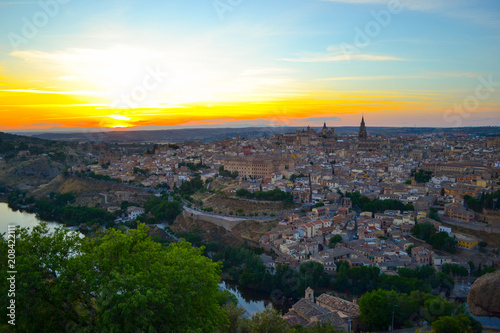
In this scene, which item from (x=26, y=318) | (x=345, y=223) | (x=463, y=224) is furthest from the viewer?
→ (x=345, y=223)

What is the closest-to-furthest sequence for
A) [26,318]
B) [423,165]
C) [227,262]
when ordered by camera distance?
[26,318]
[227,262]
[423,165]

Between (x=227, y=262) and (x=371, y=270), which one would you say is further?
(x=227, y=262)

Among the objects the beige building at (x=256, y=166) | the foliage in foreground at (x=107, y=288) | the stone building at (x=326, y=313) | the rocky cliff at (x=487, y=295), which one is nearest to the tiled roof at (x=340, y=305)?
the stone building at (x=326, y=313)

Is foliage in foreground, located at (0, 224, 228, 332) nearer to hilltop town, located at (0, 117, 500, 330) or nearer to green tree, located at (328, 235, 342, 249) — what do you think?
hilltop town, located at (0, 117, 500, 330)

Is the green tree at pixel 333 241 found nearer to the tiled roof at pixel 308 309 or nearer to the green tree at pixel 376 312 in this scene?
the tiled roof at pixel 308 309

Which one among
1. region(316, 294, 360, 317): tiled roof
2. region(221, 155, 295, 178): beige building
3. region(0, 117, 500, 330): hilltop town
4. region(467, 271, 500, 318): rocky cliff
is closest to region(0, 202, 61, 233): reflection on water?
region(0, 117, 500, 330): hilltop town

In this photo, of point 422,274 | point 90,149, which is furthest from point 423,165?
point 90,149

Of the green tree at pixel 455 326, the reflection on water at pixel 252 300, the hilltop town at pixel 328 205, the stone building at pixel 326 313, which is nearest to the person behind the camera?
the green tree at pixel 455 326

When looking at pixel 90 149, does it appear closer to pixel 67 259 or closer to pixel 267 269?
pixel 267 269

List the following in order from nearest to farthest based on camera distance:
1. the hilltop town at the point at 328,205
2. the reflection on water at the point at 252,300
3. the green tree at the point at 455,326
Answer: the green tree at the point at 455,326
the reflection on water at the point at 252,300
the hilltop town at the point at 328,205

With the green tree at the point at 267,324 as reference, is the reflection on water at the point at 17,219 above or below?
below

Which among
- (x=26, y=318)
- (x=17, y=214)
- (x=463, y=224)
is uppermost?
(x=26, y=318)
